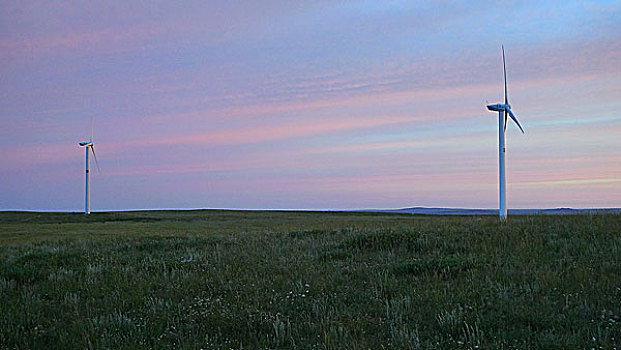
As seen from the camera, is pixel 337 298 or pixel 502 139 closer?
pixel 337 298

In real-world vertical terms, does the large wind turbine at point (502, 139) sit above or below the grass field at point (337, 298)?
above

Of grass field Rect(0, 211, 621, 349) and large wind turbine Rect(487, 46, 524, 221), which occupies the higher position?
large wind turbine Rect(487, 46, 524, 221)

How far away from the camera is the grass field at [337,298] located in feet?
24.6

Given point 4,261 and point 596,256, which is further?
point 4,261

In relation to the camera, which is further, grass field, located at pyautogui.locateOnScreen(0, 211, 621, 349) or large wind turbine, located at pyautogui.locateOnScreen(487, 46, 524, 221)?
large wind turbine, located at pyautogui.locateOnScreen(487, 46, 524, 221)

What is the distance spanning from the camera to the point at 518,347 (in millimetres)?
6766

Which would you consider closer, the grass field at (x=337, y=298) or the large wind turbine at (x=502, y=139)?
the grass field at (x=337, y=298)

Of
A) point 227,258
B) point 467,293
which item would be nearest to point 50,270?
point 227,258

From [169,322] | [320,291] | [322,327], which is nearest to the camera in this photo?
[322,327]

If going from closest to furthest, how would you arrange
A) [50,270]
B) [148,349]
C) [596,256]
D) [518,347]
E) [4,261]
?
1. [518,347]
2. [148,349]
3. [596,256]
4. [50,270]
5. [4,261]

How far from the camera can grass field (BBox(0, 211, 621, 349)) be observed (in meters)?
7.49

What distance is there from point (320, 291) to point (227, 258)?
4900 mm

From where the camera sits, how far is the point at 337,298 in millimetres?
9406

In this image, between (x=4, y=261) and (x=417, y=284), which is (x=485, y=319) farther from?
(x=4, y=261)
